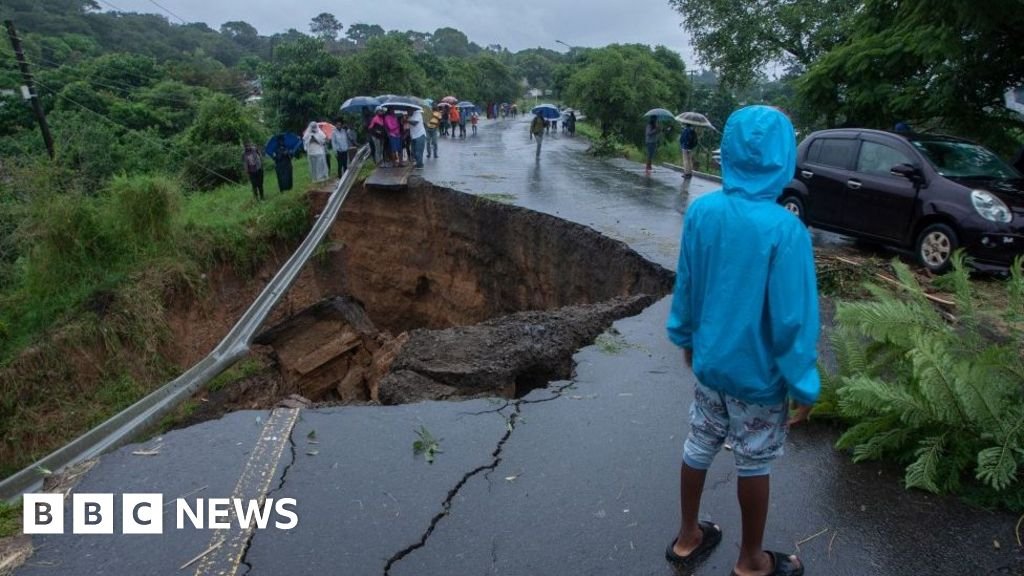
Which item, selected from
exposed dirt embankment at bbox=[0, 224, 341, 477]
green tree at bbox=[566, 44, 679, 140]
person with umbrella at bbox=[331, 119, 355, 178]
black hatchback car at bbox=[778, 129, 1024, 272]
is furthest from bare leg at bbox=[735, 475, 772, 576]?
green tree at bbox=[566, 44, 679, 140]

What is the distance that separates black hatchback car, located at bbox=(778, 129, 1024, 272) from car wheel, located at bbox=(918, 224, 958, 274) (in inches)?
0.5

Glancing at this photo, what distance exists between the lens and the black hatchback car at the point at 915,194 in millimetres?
7383

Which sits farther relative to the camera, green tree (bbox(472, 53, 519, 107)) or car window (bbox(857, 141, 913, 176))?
green tree (bbox(472, 53, 519, 107))

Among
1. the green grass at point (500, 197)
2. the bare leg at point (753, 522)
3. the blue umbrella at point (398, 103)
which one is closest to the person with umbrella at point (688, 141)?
the green grass at point (500, 197)

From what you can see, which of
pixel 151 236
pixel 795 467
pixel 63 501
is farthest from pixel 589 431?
pixel 151 236

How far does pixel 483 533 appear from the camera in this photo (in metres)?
3.29

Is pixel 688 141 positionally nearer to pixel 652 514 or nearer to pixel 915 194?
pixel 915 194

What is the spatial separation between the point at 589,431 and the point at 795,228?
2.30 meters

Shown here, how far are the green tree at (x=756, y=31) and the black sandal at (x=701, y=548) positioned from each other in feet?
71.6

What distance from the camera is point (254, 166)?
1557 centimetres

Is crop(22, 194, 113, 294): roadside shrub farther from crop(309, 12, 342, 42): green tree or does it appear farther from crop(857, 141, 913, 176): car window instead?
crop(309, 12, 342, 42): green tree

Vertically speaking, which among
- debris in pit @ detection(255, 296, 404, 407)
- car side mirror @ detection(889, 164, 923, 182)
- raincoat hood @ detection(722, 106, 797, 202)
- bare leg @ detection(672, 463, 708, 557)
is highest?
raincoat hood @ detection(722, 106, 797, 202)

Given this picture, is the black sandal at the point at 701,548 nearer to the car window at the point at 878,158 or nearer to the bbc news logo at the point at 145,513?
the bbc news logo at the point at 145,513

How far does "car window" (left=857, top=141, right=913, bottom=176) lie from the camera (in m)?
8.47
